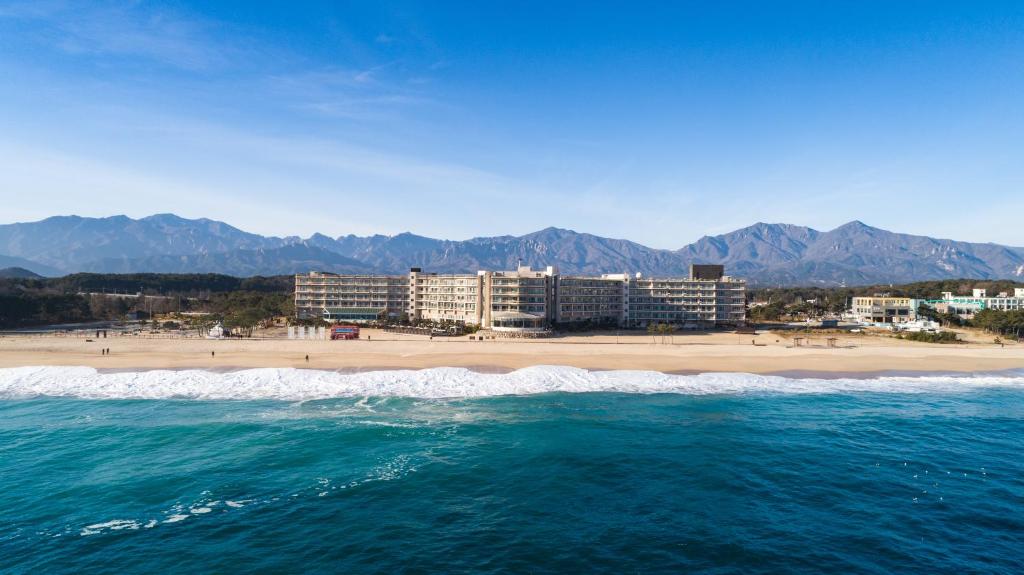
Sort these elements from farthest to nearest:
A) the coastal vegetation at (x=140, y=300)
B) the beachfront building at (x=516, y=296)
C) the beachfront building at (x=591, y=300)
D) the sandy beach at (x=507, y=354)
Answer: the beachfront building at (x=591, y=300) → the coastal vegetation at (x=140, y=300) → the beachfront building at (x=516, y=296) → the sandy beach at (x=507, y=354)

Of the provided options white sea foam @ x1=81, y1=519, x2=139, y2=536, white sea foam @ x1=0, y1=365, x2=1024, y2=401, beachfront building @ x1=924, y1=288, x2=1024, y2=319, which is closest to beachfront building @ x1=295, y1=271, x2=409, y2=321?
white sea foam @ x1=0, y1=365, x2=1024, y2=401

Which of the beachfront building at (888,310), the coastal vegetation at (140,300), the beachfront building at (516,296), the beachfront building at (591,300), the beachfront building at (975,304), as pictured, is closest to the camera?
the beachfront building at (516,296)

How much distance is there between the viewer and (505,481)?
22.2 metres

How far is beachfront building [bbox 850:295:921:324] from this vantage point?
95.8 meters

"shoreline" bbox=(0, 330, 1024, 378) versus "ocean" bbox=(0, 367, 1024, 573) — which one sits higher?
"shoreline" bbox=(0, 330, 1024, 378)

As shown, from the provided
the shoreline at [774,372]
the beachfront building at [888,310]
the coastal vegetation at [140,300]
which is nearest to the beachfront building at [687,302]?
Answer: the beachfront building at [888,310]

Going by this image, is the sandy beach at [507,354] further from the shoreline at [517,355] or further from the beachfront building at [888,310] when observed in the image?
the beachfront building at [888,310]

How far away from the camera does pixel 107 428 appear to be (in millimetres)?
29594

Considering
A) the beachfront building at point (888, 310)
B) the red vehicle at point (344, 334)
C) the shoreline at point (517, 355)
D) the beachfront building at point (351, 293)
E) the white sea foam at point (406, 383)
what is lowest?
the white sea foam at point (406, 383)

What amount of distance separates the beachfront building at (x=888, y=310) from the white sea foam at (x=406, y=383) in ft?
184

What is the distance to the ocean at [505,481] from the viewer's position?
1652 cm

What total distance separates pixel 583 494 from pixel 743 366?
34575 millimetres

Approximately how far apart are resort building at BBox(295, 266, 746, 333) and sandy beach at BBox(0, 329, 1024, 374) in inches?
497

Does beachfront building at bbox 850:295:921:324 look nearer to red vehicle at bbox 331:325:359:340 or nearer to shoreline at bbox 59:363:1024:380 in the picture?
shoreline at bbox 59:363:1024:380
